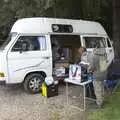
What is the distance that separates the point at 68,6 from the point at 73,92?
16.4ft

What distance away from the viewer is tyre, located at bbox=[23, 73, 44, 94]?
10.8 metres

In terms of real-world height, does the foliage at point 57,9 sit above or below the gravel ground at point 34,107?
above

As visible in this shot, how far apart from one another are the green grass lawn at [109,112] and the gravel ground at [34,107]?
292 mm

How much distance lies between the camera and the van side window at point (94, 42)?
12.0 meters

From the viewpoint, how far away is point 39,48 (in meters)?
10.9

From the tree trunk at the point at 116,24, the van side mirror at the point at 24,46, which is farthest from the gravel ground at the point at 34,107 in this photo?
the tree trunk at the point at 116,24

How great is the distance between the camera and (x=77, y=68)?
912cm

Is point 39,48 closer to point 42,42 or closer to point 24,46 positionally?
point 42,42

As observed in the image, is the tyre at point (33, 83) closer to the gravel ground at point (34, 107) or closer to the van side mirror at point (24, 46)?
the gravel ground at point (34, 107)

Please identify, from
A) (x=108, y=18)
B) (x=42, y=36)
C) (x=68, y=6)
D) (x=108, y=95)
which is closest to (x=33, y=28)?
(x=42, y=36)

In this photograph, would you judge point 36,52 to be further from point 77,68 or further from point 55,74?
point 77,68

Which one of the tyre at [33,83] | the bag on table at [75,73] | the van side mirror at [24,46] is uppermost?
the van side mirror at [24,46]

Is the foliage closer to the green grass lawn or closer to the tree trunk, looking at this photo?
the tree trunk

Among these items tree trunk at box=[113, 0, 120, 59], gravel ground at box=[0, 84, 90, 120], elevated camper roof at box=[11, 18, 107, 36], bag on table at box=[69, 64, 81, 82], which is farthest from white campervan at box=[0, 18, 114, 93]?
tree trunk at box=[113, 0, 120, 59]
